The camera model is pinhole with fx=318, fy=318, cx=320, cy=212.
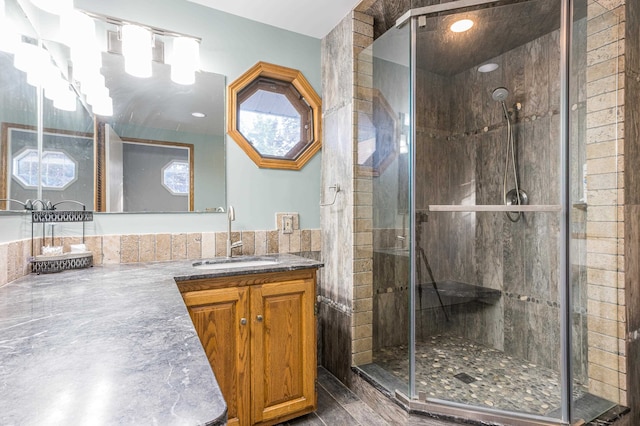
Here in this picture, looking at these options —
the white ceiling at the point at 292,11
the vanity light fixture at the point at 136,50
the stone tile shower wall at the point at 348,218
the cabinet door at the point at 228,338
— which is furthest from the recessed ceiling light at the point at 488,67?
the vanity light fixture at the point at 136,50

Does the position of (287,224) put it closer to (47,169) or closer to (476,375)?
(47,169)

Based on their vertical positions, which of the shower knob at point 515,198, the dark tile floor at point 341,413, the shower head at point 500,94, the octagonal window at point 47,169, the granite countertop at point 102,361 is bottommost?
the dark tile floor at point 341,413

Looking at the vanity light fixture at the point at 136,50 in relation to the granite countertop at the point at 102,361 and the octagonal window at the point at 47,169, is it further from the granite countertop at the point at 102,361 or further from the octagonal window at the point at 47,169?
the granite countertop at the point at 102,361

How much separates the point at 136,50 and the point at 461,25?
182 centimetres

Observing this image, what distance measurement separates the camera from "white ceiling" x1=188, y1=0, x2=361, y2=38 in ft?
6.64

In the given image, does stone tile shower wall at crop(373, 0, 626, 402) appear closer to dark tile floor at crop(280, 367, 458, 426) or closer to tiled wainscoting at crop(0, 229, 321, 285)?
dark tile floor at crop(280, 367, 458, 426)

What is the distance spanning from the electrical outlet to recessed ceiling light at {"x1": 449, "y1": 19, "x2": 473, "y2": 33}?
1.51 meters

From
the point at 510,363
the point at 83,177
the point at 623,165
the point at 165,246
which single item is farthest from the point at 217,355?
the point at 623,165

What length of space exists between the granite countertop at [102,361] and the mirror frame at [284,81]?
131 centimetres

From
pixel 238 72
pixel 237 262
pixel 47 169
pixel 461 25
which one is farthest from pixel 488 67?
pixel 47 169

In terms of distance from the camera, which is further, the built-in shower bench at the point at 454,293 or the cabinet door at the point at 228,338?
the built-in shower bench at the point at 454,293

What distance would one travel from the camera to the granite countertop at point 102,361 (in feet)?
1.43

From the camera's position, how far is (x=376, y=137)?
203cm

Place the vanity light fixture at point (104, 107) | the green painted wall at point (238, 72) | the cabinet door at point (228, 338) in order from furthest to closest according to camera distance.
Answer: the green painted wall at point (238, 72), the vanity light fixture at point (104, 107), the cabinet door at point (228, 338)
